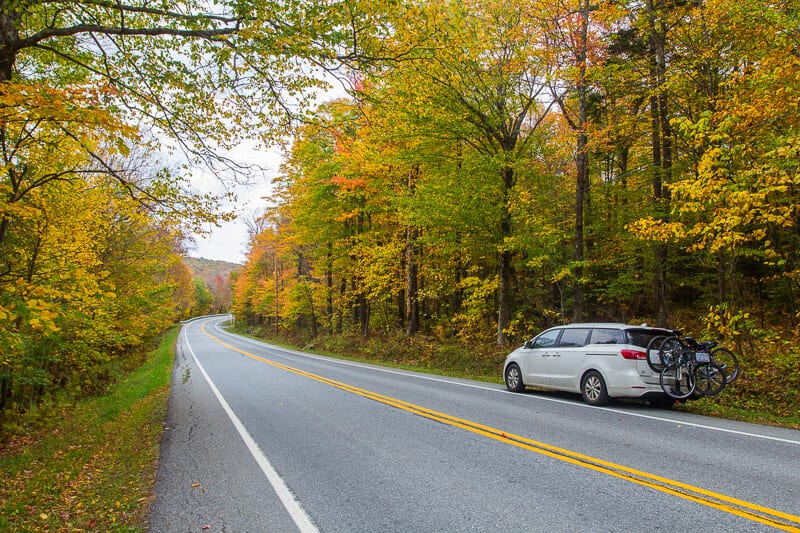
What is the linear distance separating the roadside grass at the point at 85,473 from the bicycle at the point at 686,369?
8.56 meters

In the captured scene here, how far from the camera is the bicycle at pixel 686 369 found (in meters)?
8.23

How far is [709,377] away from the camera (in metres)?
8.27

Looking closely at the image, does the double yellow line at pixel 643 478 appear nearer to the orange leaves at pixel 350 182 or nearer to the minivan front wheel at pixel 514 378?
the minivan front wheel at pixel 514 378

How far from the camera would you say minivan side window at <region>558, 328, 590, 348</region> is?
9.48 m

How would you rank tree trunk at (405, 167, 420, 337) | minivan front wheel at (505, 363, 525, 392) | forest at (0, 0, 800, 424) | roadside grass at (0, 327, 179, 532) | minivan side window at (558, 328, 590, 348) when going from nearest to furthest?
roadside grass at (0, 327, 179, 532) < forest at (0, 0, 800, 424) < minivan side window at (558, 328, 590, 348) < minivan front wheel at (505, 363, 525, 392) < tree trunk at (405, 167, 420, 337)

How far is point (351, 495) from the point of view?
4.41 meters

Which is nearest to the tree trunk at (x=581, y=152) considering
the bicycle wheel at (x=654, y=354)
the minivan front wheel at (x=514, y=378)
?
the minivan front wheel at (x=514, y=378)

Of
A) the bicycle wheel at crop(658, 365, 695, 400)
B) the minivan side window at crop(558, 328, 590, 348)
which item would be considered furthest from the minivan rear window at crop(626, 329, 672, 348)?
the minivan side window at crop(558, 328, 590, 348)

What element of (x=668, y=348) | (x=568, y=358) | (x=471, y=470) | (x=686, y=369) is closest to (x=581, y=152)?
(x=568, y=358)

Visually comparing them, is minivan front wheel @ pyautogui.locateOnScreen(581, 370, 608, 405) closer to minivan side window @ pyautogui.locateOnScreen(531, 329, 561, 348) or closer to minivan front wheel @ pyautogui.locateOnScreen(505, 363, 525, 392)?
minivan side window @ pyautogui.locateOnScreen(531, 329, 561, 348)

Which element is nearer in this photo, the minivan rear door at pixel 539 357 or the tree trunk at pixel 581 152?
the minivan rear door at pixel 539 357

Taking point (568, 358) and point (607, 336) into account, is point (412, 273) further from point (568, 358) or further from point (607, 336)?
point (607, 336)

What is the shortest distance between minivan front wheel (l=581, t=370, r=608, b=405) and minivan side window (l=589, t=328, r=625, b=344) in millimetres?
648

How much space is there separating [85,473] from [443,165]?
15.2 m
